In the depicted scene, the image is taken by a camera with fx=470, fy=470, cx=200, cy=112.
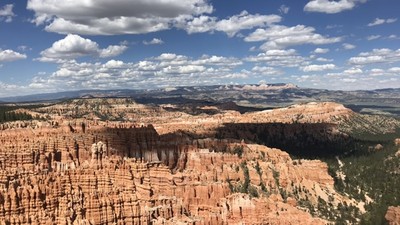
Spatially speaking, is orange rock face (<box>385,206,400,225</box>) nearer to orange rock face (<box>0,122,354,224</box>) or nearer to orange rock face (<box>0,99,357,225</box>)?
orange rock face (<box>0,99,357,225</box>)

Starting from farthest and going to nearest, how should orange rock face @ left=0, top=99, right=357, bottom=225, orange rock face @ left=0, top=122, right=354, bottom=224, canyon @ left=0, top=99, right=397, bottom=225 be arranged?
1. canyon @ left=0, top=99, right=397, bottom=225
2. orange rock face @ left=0, top=99, right=357, bottom=225
3. orange rock face @ left=0, top=122, right=354, bottom=224

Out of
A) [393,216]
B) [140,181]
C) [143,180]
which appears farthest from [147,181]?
[393,216]

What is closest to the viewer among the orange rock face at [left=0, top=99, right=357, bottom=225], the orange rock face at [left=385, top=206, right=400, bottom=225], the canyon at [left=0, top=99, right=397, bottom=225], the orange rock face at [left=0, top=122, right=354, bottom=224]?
the orange rock face at [left=0, top=122, right=354, bottom=224]

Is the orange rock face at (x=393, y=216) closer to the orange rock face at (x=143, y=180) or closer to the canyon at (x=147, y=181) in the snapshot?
the canyon at (x=147, y=181)

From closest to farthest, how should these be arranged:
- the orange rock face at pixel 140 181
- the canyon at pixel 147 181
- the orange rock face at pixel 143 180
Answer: the orange rock face at pixel 140 181
the orange rock face at pixel 143 180
the canyon at pixel 147 181

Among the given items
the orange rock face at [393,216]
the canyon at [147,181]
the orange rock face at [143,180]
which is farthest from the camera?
the orange rock face at [393,216]

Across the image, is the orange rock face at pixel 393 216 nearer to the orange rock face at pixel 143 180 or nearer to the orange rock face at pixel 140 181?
the orange rock face at pixel 143 180

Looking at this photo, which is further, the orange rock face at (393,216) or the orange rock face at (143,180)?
the orange rock face at (393,216)

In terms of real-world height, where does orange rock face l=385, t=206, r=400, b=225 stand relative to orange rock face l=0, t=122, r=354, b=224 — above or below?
below

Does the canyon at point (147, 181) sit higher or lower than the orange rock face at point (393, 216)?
higher

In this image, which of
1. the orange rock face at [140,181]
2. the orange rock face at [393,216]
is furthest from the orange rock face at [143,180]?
the orange rock face at [393,216]

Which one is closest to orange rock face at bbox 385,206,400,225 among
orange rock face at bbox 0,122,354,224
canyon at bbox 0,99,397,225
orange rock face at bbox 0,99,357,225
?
canyon at bbox 0,99,397,225
